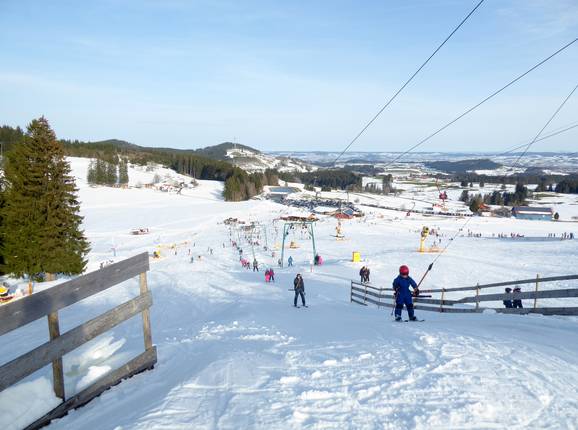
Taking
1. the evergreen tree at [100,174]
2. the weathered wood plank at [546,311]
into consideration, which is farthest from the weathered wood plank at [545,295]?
the evergreen tree at [100,174]

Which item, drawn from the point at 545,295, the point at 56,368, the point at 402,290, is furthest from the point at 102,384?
the point at 545,295

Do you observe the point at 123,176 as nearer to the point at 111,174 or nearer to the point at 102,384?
the point at 111,174

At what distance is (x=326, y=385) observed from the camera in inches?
167

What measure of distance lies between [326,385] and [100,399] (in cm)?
234

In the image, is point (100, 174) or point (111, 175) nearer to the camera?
point (100, 174)

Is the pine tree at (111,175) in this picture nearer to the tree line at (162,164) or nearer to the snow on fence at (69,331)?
the tree line at (162,164)

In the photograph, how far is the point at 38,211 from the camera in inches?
1062

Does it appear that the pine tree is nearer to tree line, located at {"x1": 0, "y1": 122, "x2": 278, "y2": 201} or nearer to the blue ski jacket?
tree line, located at {"x1": 0, "y1": 122, "x2": 278, "y2": 201}

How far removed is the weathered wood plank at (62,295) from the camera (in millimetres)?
3381

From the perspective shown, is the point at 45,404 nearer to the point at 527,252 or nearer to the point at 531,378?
the point at 531,378

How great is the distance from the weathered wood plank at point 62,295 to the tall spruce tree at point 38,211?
1014 inches

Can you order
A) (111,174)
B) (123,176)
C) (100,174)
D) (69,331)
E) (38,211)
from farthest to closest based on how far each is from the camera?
(123,176) < (111,174) < (100,174) < (38,211) < (69,331)

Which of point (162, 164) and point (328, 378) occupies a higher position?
point (162, 164)

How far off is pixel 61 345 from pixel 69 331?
0.17m
